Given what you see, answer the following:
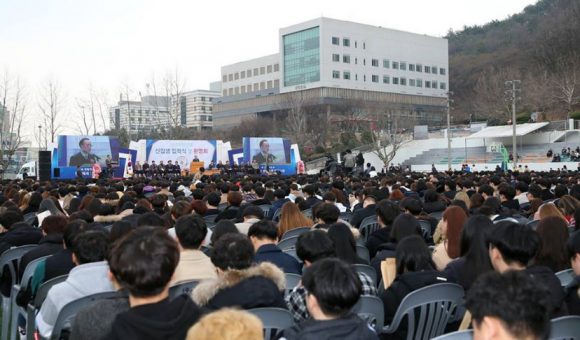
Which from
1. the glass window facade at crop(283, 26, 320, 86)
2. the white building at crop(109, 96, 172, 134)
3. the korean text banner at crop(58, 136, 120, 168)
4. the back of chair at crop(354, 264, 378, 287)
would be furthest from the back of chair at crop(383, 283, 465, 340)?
the glass window facade at crop(283, 26, 320, 86)

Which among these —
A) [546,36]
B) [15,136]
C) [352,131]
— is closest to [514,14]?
[546,36]

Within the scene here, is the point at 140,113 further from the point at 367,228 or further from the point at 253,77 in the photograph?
the point at 367,228

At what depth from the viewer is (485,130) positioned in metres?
58.2

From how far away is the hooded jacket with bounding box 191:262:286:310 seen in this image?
11.0 feet

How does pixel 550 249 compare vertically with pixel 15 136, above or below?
below

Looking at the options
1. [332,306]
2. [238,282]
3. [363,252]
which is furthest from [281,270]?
[363,252]

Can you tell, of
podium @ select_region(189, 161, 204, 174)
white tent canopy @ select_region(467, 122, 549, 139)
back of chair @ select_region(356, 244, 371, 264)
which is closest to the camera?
back of chair @ select_region(356, 244, 371, 264)

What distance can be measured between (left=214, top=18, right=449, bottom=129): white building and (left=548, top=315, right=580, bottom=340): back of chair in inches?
2689

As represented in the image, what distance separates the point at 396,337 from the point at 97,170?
2748cm

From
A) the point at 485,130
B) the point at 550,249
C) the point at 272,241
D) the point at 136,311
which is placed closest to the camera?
the point at 136,311

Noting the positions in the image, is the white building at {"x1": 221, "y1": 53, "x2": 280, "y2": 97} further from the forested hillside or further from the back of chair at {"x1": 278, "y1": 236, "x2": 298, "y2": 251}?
the back of chair at {"x1": 278, "y1": 236, "x2": 298, "y2": 251}

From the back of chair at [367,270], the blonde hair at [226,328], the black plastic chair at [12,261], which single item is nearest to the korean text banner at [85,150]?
the black plastic chair at [12,261]

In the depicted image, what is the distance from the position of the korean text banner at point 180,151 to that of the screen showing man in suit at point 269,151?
2512 millimetres

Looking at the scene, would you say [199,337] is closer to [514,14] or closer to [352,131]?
[352,131]
